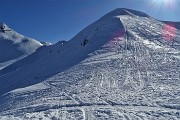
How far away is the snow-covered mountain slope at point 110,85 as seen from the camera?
2072cm

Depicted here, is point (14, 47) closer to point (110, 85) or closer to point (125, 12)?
point (125, 12)

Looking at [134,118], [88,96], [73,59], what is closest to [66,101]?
[88,96]

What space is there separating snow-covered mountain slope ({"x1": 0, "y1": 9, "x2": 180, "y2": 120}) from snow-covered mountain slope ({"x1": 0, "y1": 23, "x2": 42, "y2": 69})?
133 ft

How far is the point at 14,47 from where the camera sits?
100 m

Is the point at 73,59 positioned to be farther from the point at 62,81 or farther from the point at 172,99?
the point at 172,99

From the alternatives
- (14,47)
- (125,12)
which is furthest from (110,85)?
(14,47)

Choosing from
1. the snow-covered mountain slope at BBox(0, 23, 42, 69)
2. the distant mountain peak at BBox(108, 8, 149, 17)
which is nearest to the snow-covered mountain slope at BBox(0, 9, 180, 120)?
the distant mountain peak at BBox(108, 8, 149, 17)

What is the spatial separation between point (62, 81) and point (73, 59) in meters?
13.0

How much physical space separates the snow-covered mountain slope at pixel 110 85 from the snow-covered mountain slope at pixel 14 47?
40621 mm

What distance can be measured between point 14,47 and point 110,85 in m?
77.3

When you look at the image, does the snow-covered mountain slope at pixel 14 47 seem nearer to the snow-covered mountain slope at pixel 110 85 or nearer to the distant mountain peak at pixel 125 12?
the distant mountain peak at pixel 125 12

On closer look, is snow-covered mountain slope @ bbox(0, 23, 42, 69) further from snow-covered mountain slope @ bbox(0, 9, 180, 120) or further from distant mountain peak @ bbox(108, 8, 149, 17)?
snow-covered mountain slope @ bbox(0, 9, 180, 120)

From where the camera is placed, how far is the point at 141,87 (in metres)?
26.8

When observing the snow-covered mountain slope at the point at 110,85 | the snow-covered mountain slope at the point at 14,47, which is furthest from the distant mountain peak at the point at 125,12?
the snow-covered mountain slope at the point at 14,47
